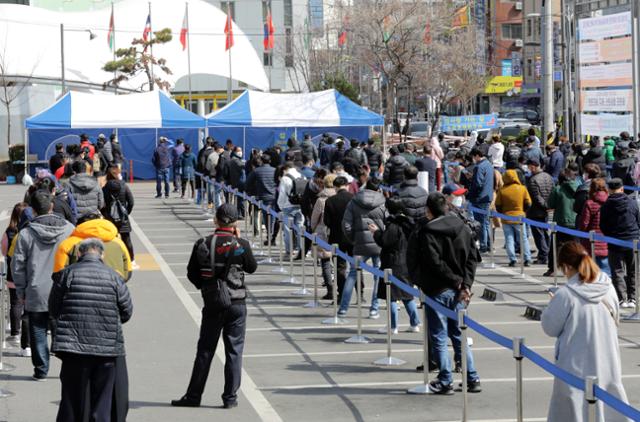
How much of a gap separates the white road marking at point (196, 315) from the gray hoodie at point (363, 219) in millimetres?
2079

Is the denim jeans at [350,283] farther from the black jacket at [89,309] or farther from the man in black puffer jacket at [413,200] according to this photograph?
the black jacket at [89,309]

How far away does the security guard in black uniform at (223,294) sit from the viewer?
402 inches

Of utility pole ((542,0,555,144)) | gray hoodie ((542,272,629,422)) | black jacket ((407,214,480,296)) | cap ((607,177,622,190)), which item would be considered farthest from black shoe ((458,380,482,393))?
utility pole ((542,0,555,144))

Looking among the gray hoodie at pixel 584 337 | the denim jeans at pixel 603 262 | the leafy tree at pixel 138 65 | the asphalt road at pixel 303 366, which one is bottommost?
the asphalt road at pixel 303 366

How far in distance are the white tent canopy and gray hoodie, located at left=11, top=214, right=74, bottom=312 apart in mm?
49999

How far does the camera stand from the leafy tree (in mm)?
Answer: 61250

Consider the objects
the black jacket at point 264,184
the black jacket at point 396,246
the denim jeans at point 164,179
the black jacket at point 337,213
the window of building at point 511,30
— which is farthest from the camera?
the window of building at point 511,30

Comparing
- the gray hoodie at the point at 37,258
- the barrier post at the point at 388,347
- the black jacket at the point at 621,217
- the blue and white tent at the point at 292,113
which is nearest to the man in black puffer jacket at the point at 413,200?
the barrier post at the point at 388,347

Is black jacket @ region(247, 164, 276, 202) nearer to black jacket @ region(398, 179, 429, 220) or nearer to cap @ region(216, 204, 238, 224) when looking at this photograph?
black jacket @ region(398, 179, 429, 220)

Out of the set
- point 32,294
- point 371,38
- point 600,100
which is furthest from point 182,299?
point 371,38

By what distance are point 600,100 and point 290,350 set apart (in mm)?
26224

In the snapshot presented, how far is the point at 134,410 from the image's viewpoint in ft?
34.2

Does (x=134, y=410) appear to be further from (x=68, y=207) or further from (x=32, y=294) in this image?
(x=68, y=207)

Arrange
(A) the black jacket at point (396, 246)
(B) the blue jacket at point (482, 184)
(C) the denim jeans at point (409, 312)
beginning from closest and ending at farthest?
(A) the black jacket at point (396, 246)
(C) the denim jeans at point (409, 312)
(B) the blue jacket at point (482, 184)
